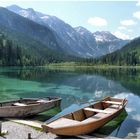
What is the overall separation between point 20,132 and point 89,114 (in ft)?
25.2

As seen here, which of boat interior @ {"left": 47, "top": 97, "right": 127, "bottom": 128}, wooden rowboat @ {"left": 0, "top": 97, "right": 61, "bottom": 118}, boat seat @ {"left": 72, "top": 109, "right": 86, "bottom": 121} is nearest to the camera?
boat interior @ {"left": 47, "top": 97, "right": 127, "bottom": 128}

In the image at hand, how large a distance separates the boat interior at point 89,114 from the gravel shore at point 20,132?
3.23ft

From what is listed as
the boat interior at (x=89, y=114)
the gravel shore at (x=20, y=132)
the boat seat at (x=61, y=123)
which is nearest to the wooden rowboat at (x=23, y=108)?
the gravel shore at (x=20, y=132)

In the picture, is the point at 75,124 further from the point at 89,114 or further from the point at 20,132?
the point at 89,114

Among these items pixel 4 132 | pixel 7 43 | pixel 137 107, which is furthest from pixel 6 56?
pixel 4 132

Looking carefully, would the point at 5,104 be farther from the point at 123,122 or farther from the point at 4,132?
the point at 123,122

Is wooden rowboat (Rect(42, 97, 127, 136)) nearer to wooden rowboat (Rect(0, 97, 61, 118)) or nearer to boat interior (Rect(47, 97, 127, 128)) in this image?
boat interior (Rect(47, 97, 127, 128))

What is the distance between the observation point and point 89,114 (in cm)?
2520

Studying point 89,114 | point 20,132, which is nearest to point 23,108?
point 20,132

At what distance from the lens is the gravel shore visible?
63.0 feet

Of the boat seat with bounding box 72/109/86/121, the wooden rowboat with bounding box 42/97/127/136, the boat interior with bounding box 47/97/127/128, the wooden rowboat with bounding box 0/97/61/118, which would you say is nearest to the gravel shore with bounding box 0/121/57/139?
the wooden rowboat with bounding box 42/97/127/136

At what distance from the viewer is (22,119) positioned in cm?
2525

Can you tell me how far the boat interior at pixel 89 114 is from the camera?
20.4m

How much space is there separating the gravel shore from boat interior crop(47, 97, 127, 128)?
0.98 m
